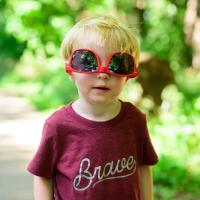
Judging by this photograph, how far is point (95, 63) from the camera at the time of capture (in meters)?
1.90

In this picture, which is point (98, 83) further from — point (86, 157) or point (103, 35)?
point (86, 157)

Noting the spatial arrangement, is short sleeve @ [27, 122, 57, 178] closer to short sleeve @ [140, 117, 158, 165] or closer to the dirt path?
short sleeve @ [140, 117, 158, 165]

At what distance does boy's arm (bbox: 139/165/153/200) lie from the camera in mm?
2209

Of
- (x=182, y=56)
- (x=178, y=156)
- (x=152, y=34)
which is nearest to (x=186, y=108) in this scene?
(x=178, y=156)

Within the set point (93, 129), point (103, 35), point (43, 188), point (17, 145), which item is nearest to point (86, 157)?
point (93, 129)

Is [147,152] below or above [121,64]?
below

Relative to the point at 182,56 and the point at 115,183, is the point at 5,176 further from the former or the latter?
the point at 182,56

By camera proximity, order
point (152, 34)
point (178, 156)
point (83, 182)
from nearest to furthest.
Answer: point (83, 182)
point (178, 156)
point (152, 34)

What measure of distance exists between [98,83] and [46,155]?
0.34m

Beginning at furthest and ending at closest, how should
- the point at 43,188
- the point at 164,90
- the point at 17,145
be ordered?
1. the point at 164,90
2. the point at 17,145
3. the point at 43,188

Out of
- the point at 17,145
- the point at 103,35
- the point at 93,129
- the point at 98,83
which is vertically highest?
the point at 103,35

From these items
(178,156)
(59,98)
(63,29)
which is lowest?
(59,98)

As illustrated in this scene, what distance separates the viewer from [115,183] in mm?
1966

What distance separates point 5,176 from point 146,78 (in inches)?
139
